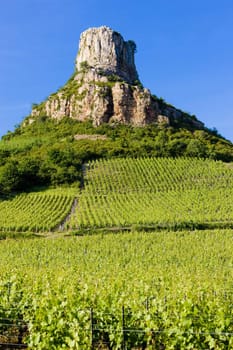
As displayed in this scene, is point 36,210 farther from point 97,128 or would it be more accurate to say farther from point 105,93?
point 105,93

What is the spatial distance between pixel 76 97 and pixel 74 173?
4358 cm

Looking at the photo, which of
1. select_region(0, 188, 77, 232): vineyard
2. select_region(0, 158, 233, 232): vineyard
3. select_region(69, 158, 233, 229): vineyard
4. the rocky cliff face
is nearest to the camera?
select_region(0, 188, 77, 232): vineyard

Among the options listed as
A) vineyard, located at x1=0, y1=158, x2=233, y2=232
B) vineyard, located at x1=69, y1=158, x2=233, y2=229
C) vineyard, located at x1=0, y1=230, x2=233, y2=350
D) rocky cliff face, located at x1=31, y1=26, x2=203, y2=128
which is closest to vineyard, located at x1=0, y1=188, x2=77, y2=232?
vineyard, located at x1=0, y1=158, x2=233, y2=232

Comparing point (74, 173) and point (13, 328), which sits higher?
point (74, 173)

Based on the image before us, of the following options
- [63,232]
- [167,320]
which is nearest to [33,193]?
[63,232]

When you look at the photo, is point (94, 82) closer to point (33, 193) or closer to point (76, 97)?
point (76, 97)

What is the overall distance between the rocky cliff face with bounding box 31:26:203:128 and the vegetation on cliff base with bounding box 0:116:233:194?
3227 mm

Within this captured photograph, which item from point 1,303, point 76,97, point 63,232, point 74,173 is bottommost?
point 1,303

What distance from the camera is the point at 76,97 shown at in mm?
99250

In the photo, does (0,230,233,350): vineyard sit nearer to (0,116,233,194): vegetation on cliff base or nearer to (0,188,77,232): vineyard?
(0,188,77,232): vineyard

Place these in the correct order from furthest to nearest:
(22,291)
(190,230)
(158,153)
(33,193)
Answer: (158,153), (33,193), (190,230), (22,291)

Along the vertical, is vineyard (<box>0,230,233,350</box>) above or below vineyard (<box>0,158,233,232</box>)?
below

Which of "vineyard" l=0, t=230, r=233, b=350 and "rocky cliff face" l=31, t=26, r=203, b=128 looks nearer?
"vineyard" l=0, t=230, r=233, b=350

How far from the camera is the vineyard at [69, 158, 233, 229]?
40719 millimetres
